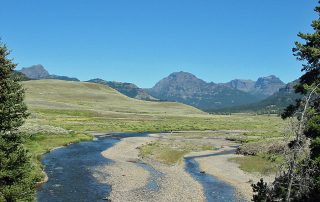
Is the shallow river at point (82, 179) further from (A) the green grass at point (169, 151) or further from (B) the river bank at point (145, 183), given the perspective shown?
(A) the green grass at point (169, 151)

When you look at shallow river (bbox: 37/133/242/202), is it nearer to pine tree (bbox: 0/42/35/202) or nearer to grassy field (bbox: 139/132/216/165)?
grassy field (bbox: 139/132/216/165)

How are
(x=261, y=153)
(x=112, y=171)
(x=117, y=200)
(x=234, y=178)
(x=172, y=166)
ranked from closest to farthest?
(x=117, y=200) → (x=234, y=178) → (x=112, y=171) → (x=172, y=166) → (x=261, y=153)

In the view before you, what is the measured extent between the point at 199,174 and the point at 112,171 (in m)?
12.1

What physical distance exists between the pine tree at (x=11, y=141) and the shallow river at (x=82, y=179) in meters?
12.7

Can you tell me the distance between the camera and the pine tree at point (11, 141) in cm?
2806

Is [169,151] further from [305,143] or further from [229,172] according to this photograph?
[305,143]

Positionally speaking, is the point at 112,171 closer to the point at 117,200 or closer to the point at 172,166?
the point at 172,166

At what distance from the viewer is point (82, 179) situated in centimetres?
5312

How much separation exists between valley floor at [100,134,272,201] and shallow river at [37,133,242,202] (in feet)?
2.81

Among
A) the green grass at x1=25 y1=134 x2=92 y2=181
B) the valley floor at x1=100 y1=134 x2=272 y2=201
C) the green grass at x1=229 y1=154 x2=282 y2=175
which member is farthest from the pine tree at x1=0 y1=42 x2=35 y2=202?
the green grass at x1=25 y1=134 x2=92 y2=181

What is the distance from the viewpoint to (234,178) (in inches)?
2184

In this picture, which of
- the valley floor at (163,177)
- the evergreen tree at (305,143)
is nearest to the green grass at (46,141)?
the valley floor at (163,177)

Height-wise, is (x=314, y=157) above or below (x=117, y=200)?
above

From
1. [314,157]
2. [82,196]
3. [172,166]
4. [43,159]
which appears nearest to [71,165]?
[43,159]
